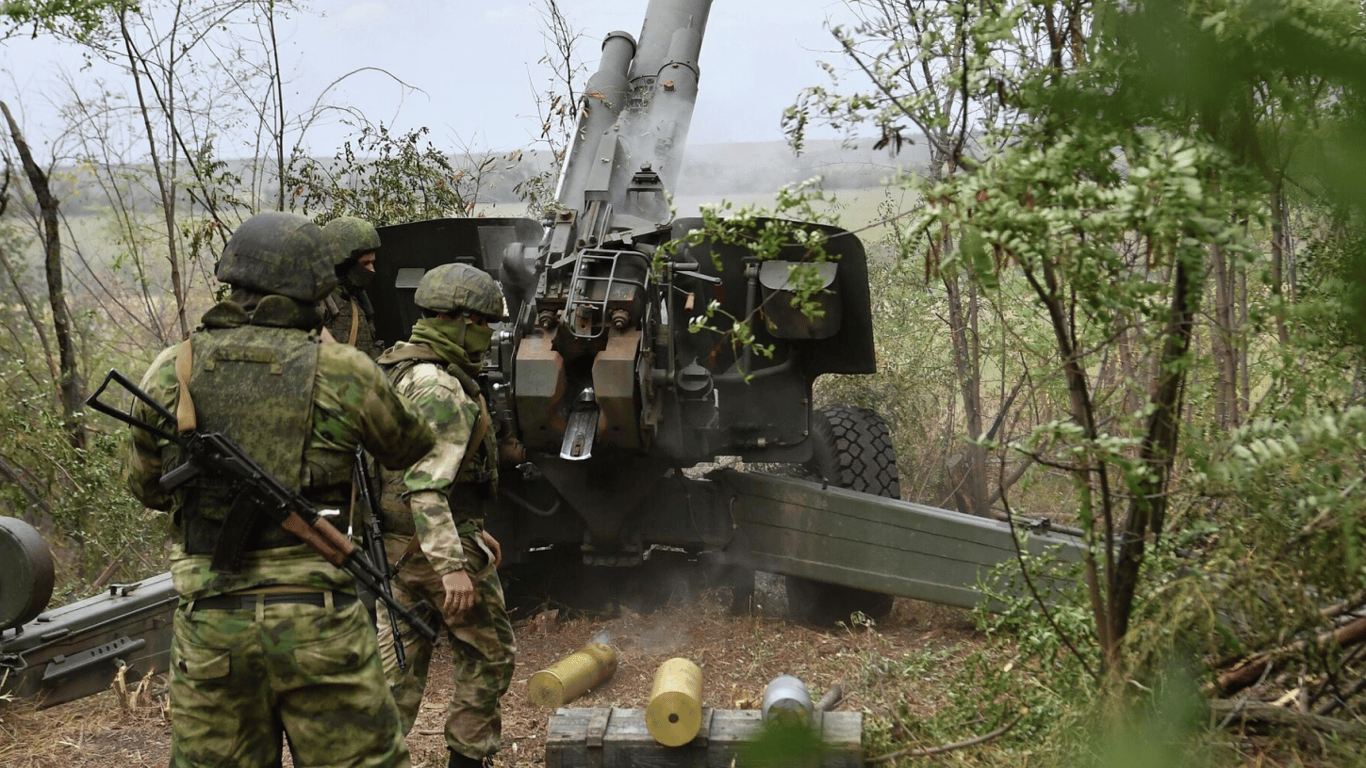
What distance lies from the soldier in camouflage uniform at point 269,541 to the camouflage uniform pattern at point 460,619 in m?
0.82

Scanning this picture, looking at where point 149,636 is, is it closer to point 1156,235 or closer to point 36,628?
point 36,628

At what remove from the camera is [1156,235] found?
8.29 ft

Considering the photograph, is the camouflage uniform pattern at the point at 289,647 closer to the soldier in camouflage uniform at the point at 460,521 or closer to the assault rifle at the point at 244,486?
the assault rifle at the point at 244,486

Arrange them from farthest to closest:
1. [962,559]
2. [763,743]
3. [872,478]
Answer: [872,478] < [962,559] < [763,743]

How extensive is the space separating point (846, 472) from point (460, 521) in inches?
117

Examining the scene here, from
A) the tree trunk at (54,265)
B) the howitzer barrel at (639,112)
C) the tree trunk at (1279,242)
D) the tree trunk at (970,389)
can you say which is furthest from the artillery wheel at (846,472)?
the tree trunk at (54,265)

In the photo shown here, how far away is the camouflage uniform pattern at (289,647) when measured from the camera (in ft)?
10.3

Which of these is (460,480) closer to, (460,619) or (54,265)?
(460,619)

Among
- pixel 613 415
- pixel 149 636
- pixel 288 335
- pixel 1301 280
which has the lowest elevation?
pixel 149 636

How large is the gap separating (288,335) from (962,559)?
3878 mm

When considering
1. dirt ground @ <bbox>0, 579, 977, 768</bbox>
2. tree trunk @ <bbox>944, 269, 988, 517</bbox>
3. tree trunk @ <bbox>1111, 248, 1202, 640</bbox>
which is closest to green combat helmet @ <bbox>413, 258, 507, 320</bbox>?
dirt ground @ <bbox>0, 579, 977, 768</bbox>

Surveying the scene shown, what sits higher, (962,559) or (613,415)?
(613,415)

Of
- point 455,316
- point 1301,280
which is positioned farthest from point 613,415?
point 1301,280

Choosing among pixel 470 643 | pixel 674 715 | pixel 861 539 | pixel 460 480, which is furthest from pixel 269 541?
pixel 861 539
